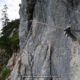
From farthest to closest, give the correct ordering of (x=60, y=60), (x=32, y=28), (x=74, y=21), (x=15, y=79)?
(x=15, y=79), (x=32, y=28), (x=60, y=60), (x=74, y=21)

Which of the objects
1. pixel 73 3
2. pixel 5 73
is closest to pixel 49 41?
pixel 73 3

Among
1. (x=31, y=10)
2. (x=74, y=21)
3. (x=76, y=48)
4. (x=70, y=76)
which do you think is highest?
(x=31, y=10)

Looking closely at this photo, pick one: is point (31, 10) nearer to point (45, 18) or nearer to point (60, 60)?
point (45, 18)

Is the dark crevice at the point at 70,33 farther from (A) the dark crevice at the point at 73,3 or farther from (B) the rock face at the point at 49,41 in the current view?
(A) the dark crevice at the point at 73,3

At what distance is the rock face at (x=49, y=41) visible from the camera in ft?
56.3

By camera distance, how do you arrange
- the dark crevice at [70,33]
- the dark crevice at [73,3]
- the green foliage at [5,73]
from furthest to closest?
1. the green foliage at [5,73]
2. the dark crevice at [73,3]
3. the dark crevice at [70,33]

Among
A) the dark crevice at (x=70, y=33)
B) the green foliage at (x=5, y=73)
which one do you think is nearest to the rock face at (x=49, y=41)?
the dark crevice at (x=70, y=33)

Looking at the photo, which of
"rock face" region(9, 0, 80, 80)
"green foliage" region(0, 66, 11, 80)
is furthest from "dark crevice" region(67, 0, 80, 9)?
"green foliage" region(0, 66, 11, 80)

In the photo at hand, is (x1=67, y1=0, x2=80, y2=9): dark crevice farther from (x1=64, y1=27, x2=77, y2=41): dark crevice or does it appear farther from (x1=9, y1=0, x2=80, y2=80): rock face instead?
(x1=64, y1=27, x2=77, y2=41): dark crevice

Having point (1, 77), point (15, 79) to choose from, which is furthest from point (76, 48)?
point (1, 77)

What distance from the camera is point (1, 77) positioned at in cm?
4431

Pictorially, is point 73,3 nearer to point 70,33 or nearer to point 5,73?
point 70,33

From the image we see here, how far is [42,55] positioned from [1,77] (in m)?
25.0

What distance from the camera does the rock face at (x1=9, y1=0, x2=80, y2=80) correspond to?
17.2 metres
